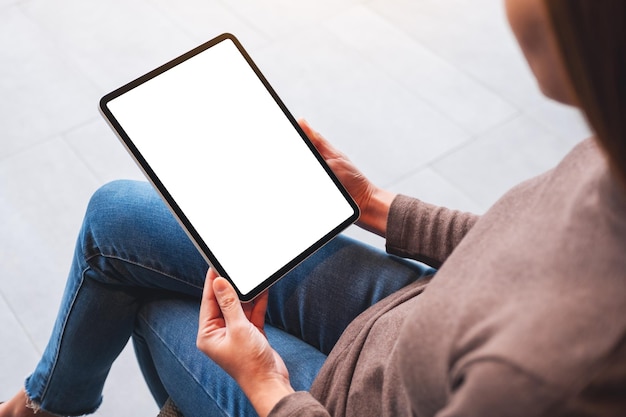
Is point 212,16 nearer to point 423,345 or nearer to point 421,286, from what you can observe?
point 421,286

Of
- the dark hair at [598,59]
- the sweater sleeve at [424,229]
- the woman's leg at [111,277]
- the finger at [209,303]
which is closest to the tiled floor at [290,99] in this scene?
the woman's leg at [111,277]

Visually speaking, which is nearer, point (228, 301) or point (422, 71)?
point (228, 301)

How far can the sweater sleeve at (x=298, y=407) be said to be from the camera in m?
0.69

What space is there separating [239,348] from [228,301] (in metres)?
0.05

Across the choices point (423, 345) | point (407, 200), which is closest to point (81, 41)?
point (407, 200)

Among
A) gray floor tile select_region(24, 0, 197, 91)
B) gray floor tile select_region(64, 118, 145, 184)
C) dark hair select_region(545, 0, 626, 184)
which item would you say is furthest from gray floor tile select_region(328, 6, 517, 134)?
dark hair select_region(545, 0, 626, 184)

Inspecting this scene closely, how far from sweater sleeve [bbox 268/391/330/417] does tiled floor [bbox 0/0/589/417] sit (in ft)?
1.97

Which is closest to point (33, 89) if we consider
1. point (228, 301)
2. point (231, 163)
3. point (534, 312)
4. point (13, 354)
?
point (13, 354)

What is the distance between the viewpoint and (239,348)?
768 mm

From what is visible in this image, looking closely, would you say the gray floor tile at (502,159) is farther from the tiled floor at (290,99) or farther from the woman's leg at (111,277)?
the woman's leg at (111,277)

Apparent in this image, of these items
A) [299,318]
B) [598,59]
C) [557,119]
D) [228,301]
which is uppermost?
[598,59]

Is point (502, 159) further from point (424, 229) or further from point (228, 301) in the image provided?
point (228, 301)

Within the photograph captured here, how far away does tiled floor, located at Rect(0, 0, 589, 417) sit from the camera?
1.43m

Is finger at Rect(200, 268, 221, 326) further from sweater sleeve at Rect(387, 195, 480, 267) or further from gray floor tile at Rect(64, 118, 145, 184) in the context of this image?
gray floor tile at Rect(64, 118, 145, 184)
